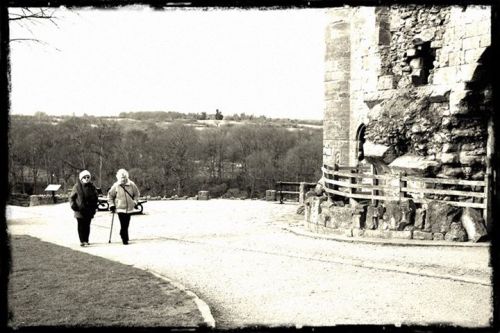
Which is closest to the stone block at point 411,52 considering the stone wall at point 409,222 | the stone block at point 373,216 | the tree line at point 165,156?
the stone wall at point 409,222

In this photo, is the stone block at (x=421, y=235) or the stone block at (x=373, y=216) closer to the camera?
the stone block at (x=421, y=235)

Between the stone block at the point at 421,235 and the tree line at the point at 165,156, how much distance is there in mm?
32648

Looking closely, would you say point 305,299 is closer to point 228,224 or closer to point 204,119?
point 228,224

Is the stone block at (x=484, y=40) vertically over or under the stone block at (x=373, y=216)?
over

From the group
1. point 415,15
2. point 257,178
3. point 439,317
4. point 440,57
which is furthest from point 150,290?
point 257,178

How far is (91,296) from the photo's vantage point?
841 cm

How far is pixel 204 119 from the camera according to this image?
266 ft

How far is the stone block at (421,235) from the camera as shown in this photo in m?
13.8

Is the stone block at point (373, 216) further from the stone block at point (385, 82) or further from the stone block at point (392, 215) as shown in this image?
the stone block at point (385, 82)

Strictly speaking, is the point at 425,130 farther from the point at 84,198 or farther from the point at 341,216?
the point at 84,198

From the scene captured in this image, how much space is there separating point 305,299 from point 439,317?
198cm

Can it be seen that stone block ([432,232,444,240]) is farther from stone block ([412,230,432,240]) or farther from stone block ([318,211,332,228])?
stone block ([318,211,332,228])

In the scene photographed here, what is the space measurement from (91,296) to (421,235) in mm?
8312

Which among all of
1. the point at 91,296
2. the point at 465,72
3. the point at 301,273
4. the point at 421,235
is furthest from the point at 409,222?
the point at 91,296
